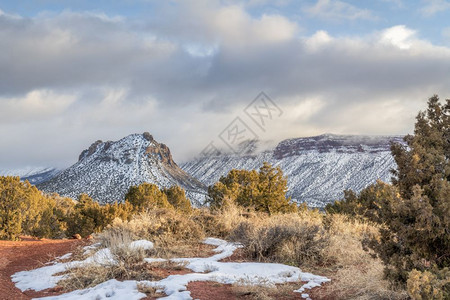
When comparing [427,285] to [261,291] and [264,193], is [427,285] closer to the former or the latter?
[261,291]

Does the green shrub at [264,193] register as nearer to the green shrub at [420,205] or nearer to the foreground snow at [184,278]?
the foreground snow at [184,278]

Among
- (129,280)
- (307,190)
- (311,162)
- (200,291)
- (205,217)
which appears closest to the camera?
(200,291)

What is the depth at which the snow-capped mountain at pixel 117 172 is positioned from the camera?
79000 millimetres

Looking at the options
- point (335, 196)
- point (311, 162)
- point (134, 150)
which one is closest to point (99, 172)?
point (134, 150)

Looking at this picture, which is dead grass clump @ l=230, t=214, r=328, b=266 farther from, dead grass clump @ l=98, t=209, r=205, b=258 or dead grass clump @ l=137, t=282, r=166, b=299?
dead grass clump @ l=137, t=282, r=166, b=299

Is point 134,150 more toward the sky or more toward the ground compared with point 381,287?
more toward the sky

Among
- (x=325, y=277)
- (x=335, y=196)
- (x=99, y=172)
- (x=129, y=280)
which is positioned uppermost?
(x=99, y=172)

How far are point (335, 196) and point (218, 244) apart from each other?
94232 mm

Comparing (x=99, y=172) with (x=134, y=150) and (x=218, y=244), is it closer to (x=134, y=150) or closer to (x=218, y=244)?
(x=134, y=150)

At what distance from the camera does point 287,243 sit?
385 inches

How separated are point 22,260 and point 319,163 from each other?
439ft

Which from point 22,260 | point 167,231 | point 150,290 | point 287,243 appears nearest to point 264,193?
point 167,231

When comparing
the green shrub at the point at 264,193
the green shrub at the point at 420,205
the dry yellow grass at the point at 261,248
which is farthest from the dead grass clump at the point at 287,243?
the green shrub at the point at 264,193

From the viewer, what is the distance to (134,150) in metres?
98.4
